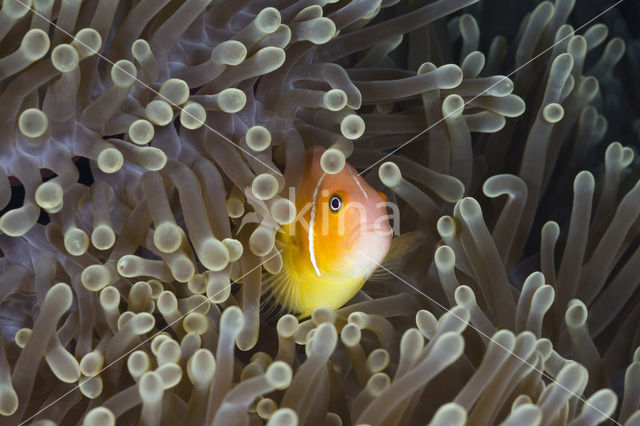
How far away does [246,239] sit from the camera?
1102 mm

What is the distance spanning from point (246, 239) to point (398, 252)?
28 cm

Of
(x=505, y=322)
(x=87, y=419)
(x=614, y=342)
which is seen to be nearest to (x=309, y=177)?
(x=505, y=322)

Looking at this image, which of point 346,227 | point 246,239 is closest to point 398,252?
point 346,227

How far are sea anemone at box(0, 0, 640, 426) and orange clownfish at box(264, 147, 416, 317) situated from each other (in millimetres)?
43

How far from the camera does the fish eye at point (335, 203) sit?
1043 mm

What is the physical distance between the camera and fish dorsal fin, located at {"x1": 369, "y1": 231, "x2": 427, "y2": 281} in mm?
1136

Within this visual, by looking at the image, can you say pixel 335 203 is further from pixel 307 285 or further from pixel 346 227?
pixel 307 285

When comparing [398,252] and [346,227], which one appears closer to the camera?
[346,227]

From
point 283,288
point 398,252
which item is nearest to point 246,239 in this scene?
point 283,288

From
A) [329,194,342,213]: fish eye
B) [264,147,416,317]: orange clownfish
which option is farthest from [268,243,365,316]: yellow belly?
[329,194,342,213]: fish eye

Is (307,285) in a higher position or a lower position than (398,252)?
lower

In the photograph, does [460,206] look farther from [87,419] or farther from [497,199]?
[87,419]

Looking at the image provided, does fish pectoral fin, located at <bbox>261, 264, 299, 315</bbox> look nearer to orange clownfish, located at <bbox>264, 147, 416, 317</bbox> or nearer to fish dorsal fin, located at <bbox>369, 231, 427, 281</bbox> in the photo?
orange clownfish, located at <bbox>264, 147, 416, 317</bbox>

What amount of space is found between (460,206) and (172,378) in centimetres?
56
